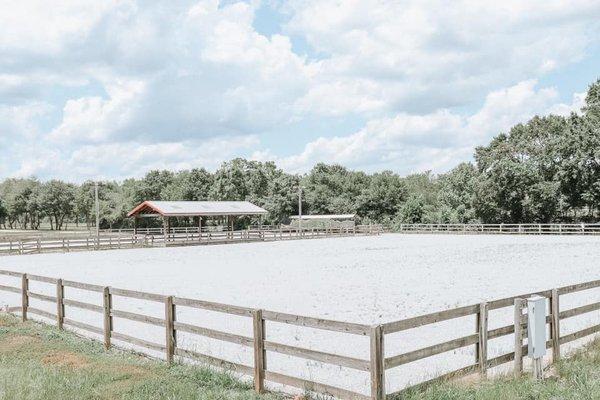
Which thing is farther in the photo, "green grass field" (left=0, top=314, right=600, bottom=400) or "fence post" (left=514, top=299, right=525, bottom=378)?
"fence post" (left=514, top=299, right=525, bottom=378)

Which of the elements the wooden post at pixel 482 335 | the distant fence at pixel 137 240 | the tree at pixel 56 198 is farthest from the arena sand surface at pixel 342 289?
the tree at pixel 56 198

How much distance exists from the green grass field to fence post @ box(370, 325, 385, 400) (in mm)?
450

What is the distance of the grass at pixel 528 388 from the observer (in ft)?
21.4

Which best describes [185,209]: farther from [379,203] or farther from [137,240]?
[379,203]

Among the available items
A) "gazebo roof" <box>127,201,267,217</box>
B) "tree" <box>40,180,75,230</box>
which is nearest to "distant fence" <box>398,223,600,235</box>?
"gazebo roof" <box>127,201,267,217</box>

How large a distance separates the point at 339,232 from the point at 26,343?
5445 centimetres

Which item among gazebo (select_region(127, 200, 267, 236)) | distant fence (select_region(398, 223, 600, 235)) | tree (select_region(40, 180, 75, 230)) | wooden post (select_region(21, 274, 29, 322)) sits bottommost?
distant fence (select_region(398, 223, 600, 235))

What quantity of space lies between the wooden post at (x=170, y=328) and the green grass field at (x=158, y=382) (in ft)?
0.78

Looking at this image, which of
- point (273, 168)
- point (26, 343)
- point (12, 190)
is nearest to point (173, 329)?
point (26, 343)

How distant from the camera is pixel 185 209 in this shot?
53594 millimetres

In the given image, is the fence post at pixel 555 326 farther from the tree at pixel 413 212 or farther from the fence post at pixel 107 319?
the tree at pixel 413 212

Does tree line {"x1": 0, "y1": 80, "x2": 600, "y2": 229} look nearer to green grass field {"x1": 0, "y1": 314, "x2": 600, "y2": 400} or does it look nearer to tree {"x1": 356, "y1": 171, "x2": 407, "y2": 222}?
tree {"x1": 356, "y1": 171, "x2": 407, "y2": 222}

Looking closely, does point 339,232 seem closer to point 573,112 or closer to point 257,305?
point 573,112

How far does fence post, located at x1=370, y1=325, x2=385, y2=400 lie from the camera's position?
20.2 ft
